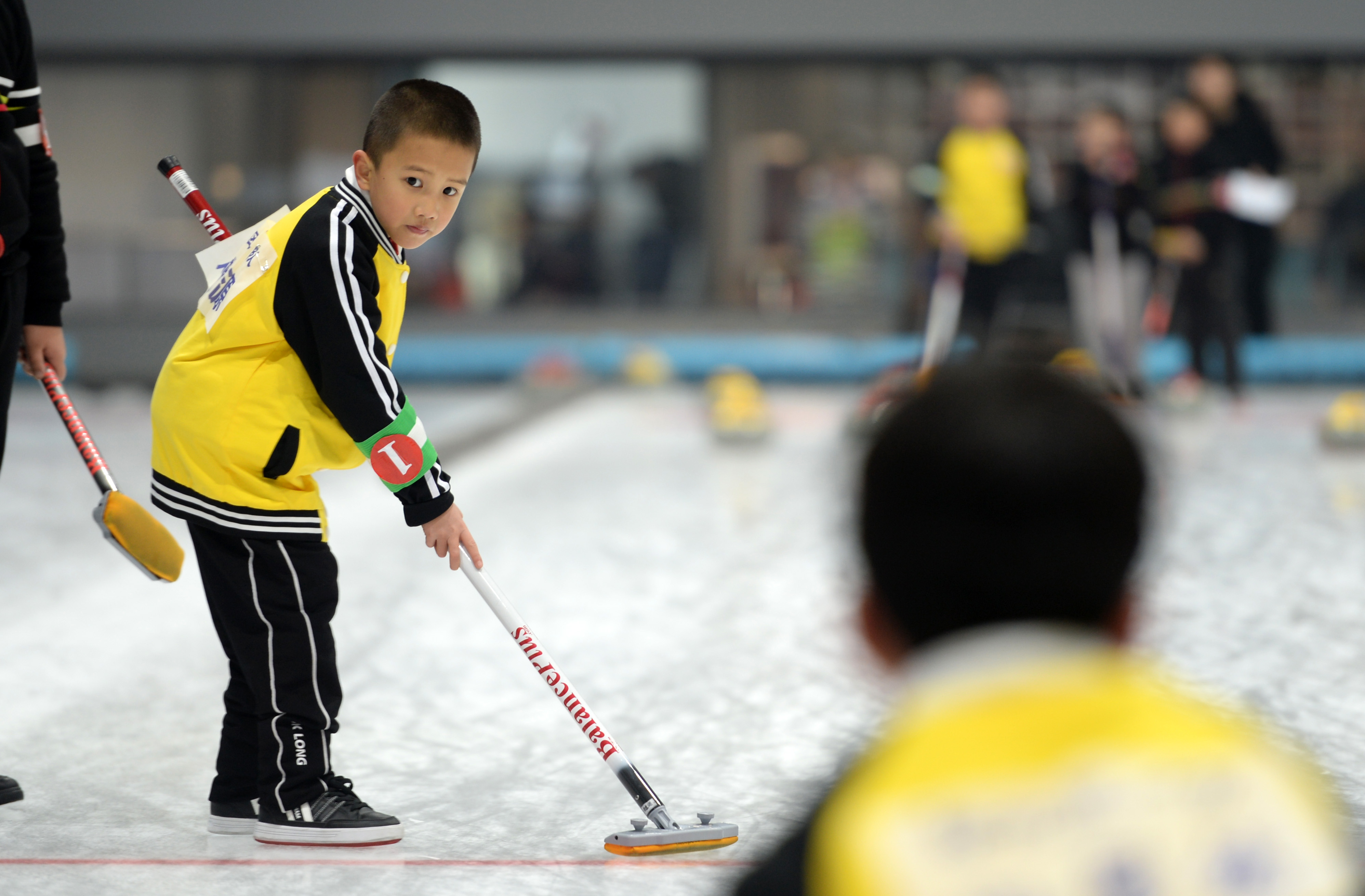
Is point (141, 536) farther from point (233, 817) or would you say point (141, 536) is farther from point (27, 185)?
point (27, 185)

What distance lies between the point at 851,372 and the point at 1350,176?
14.8 feet

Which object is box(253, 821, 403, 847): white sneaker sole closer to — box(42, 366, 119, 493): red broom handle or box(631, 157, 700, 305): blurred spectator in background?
box(42, 366, 119, 493): red broom handle

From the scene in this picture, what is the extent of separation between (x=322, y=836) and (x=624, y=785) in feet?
1.43

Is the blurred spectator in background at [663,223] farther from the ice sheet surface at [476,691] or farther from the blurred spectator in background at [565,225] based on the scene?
the ice sheet surface at [476,691]

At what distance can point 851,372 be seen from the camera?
11.4 m

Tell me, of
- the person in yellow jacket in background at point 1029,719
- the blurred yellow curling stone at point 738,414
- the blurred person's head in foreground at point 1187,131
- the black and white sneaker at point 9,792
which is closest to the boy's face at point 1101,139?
the blurred person's head in foreground at point 1187,131

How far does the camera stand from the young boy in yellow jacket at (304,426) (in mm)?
2061

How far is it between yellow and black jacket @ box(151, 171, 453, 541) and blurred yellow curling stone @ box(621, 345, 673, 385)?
8.16 m

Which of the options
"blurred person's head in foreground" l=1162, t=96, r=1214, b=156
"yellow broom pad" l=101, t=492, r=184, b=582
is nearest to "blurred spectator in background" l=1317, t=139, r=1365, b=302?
"blurred person's head in foreground" l=1162, t=96, r=1214, b=156

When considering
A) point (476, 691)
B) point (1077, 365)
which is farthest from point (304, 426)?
point (1077, 365)

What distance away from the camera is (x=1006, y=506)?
794 mm

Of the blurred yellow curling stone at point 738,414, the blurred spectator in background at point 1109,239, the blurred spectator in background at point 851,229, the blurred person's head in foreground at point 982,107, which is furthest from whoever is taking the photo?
the blurred spectator in background at point 851,229

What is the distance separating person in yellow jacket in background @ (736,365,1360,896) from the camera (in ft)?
2.46

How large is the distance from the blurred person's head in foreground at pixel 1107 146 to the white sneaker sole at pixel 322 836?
7130mm
